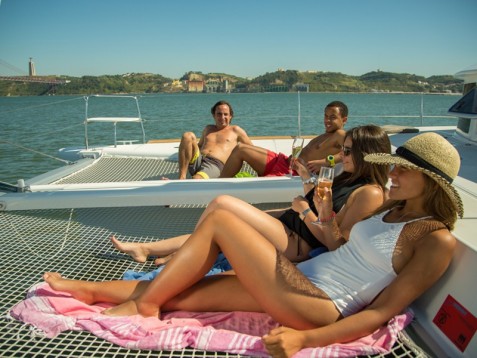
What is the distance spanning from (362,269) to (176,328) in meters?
0.79

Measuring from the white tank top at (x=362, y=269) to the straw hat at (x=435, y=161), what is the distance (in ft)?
0.68

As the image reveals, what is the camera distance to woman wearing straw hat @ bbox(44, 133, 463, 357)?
5.06ft

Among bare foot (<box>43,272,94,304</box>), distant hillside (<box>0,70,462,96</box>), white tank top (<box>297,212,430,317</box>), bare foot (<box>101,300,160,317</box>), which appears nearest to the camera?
white tank top (<box>297,212,430,317</box>)

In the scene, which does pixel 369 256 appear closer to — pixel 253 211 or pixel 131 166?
pixel 253 211

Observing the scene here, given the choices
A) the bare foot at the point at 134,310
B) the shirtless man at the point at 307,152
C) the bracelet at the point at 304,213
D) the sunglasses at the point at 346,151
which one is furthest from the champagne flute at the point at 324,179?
the shirtless man at the point at 307,152

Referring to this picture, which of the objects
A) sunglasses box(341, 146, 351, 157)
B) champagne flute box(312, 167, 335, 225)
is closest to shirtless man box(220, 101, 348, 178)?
sunglasses box(341, 146, 351, 157)

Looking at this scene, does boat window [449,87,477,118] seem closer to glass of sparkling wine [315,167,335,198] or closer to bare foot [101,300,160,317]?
glass of sparkling wine [315,167,335,198]

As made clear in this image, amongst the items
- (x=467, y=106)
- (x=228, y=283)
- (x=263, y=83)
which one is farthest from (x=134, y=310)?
(x=263, y=83)

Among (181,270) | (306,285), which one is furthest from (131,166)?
(306,285)

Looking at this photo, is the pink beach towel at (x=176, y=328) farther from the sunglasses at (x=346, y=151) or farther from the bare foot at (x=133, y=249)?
the sunglasses at (x=346, y=151)

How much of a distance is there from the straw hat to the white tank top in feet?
0.68

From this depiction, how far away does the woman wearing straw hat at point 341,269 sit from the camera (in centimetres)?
154

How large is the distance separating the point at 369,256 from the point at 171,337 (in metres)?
0.85

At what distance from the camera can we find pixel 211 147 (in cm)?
509
